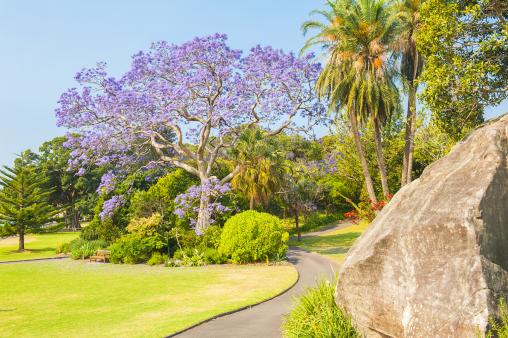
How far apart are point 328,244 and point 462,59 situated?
21.2 meters

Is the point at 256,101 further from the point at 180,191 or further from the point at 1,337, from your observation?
the point at 1,337

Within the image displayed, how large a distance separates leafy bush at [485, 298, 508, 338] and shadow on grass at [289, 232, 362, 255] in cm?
2353

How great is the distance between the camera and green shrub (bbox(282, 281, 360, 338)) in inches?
327

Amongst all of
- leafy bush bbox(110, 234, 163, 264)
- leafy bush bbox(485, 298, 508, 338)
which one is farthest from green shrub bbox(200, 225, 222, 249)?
leafy bush bbox(485, 298, 508, 338)

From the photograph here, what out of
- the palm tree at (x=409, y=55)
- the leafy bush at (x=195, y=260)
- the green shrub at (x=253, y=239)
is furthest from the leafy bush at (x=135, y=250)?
the palm tree at (x=409, y=55)

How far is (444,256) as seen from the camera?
21.6 ft

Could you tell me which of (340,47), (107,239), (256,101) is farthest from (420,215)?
(107,239)

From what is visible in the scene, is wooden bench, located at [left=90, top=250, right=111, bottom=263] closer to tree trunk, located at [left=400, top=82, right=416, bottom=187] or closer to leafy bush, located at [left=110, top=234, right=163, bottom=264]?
leafy bush, located at [left=110, top=234, right=163, bottom=264]

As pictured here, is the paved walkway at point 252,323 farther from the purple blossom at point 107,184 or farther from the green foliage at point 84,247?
the purple blossom at point 107,184

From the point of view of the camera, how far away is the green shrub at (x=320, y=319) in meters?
8.30

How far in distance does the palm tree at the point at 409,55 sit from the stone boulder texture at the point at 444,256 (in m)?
24.2

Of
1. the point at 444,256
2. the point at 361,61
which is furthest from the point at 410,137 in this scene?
the point at 444,256

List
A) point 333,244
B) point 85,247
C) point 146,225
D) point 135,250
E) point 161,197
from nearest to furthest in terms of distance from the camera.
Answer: point 135,250, point 146,225, point 161,197, point 85,247, point 333,244

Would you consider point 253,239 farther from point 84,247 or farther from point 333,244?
point 84,247
